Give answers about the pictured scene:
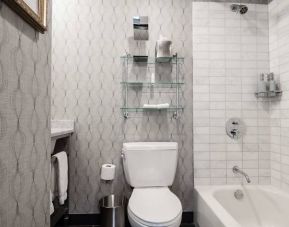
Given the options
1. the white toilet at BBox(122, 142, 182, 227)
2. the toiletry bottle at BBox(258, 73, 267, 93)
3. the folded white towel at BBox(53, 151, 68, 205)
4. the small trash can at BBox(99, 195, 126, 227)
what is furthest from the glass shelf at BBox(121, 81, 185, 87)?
the small trash can at BBox(99, 195, 126, 227)

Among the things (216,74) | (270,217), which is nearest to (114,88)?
(216,74)

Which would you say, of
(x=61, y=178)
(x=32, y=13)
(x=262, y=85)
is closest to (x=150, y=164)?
(x=61, y=178)

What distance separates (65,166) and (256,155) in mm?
1743

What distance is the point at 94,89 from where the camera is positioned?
6.77ft

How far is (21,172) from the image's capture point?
0.73m

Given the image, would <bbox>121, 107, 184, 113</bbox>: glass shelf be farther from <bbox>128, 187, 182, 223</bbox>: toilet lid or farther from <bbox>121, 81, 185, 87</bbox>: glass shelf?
<bbox>128, 187, 182, 223</bbox>: toilet lid

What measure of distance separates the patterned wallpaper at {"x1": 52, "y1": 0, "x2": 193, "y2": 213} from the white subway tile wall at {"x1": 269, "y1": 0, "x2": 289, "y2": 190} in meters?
0.93

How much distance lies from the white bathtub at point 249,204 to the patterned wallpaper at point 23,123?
4.19ft

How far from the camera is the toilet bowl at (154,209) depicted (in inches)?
54.1

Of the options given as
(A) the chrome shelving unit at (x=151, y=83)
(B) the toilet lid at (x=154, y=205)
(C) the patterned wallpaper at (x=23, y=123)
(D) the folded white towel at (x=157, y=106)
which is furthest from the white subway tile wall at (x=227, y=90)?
(C) the patterned wallpaper at (x=23, y=123)

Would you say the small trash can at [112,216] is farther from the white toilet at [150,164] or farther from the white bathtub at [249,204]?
the white bathtub at [249,204]

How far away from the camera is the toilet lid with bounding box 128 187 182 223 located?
4.59 feet

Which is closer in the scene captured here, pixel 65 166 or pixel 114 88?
pixel 65 166

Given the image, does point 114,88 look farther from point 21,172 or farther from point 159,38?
point 21,172
